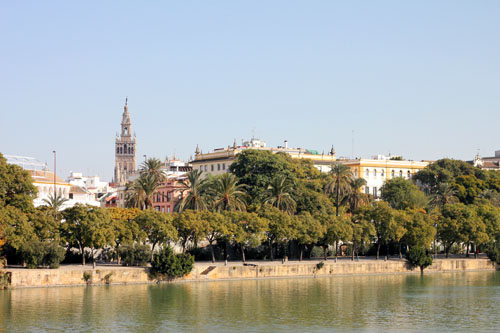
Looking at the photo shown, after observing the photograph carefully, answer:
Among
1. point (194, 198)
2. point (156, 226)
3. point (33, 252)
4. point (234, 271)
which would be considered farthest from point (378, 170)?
point (33, 252)

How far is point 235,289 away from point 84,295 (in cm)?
1341

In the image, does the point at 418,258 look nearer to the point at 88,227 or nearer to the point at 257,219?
the point at 257,219

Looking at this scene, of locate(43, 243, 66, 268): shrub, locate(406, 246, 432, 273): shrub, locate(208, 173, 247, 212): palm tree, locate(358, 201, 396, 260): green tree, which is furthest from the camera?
A: locate(406, 246, 432, 273): shrub

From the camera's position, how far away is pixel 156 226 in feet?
249

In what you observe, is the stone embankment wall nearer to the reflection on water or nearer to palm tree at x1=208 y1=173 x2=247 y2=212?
the reflection on water

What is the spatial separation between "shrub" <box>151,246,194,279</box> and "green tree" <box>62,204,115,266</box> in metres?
4.37

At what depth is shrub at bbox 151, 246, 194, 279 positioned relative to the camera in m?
73.4

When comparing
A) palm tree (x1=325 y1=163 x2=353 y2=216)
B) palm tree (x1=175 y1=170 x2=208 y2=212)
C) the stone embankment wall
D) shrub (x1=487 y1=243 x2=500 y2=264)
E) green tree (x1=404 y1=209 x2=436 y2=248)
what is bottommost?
the stone embankment wall

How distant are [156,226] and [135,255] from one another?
3202 mm

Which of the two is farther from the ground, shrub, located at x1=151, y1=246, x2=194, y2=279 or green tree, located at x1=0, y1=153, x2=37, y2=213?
green tree, located at x1=0, y1=153, x2=37, y2=213

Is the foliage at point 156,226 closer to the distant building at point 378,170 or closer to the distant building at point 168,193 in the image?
the distant building at point 168,193

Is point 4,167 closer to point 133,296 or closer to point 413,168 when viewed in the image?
point 133,296

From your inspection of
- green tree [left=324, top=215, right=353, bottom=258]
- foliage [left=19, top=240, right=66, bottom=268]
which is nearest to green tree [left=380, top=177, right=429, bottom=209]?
green tree [left=324, top=215, right=353, bottom=258]

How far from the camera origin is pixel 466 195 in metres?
125
